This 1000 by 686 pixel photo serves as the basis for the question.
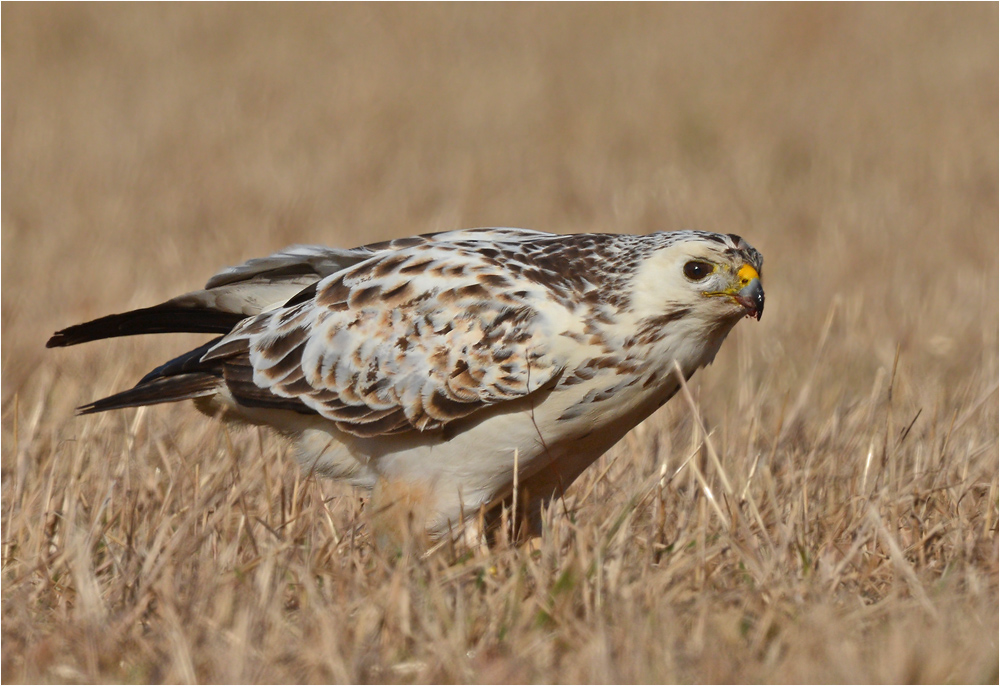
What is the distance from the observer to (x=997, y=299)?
7.13 m

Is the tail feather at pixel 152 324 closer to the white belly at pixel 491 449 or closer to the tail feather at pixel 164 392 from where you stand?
the tail feather at pixel 164 392

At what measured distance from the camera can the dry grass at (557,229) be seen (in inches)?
125

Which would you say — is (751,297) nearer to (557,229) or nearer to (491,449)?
(491,449)

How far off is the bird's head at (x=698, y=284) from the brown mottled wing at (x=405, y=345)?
0.27 metres

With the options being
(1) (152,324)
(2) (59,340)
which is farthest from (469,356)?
(2) (59,340)

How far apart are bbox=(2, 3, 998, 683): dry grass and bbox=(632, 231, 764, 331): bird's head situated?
20.2 inches

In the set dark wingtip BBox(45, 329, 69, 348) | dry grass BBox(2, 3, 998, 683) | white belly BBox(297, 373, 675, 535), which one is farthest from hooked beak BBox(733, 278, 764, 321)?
dark wingtip BBox(45, 329, 69, 348)

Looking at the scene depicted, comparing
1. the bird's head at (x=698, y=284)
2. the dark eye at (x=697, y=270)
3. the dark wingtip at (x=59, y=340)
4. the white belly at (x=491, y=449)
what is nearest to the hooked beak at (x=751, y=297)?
the bird's head at (x=698, y=284)

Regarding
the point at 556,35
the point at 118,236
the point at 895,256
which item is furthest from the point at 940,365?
the point at 556,35

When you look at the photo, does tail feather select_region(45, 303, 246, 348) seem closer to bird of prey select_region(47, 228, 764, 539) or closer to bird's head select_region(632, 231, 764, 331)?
bird of prey select_region(47, 228, 764, 539)

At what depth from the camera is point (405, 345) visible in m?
3.94

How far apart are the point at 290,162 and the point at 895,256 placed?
4696 mm

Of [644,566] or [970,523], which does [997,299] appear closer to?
[970,523]

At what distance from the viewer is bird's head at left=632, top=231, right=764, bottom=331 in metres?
3.67
